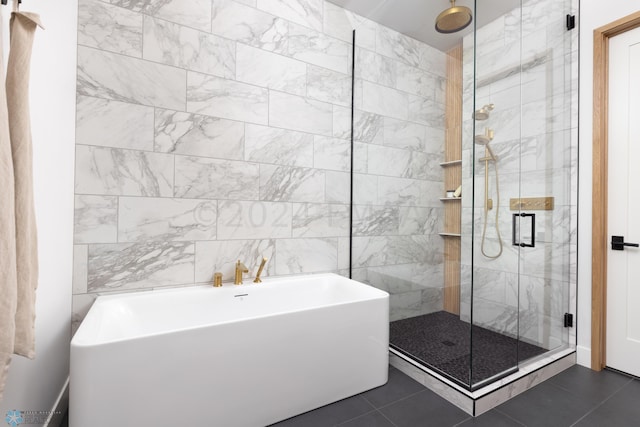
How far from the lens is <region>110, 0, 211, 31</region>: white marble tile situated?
6.24ft

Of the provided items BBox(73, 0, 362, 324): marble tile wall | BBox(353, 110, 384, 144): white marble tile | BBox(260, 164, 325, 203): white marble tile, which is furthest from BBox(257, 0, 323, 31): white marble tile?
BBox(260, 164, 325, 203): white marble tile

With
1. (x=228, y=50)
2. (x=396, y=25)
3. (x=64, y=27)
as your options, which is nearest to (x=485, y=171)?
(x=396, y=25)

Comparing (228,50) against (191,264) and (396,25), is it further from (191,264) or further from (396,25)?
(191,264)

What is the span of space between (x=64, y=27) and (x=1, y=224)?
4.53ft

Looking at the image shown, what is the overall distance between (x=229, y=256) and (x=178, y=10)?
5.55ft

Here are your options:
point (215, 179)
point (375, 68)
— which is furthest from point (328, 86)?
point (215, 179)

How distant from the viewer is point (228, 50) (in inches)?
85.0

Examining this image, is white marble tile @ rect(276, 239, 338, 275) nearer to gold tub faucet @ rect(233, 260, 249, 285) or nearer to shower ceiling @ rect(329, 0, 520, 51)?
gold tub faucet @ rect(233, 260, 249, 285)

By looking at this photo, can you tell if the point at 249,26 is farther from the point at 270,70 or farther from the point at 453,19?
the point at 453,19

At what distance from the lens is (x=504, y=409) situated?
1.68 metres

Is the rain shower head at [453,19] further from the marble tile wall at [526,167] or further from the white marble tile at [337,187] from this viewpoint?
the white marble tile at [337,187]

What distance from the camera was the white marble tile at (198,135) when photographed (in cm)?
197

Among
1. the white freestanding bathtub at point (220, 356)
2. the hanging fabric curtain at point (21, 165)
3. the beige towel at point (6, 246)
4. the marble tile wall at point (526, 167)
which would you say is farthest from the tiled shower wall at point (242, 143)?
the beige towel at point (6, 246)

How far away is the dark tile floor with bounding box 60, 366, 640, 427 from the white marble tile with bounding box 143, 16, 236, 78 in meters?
2.16
